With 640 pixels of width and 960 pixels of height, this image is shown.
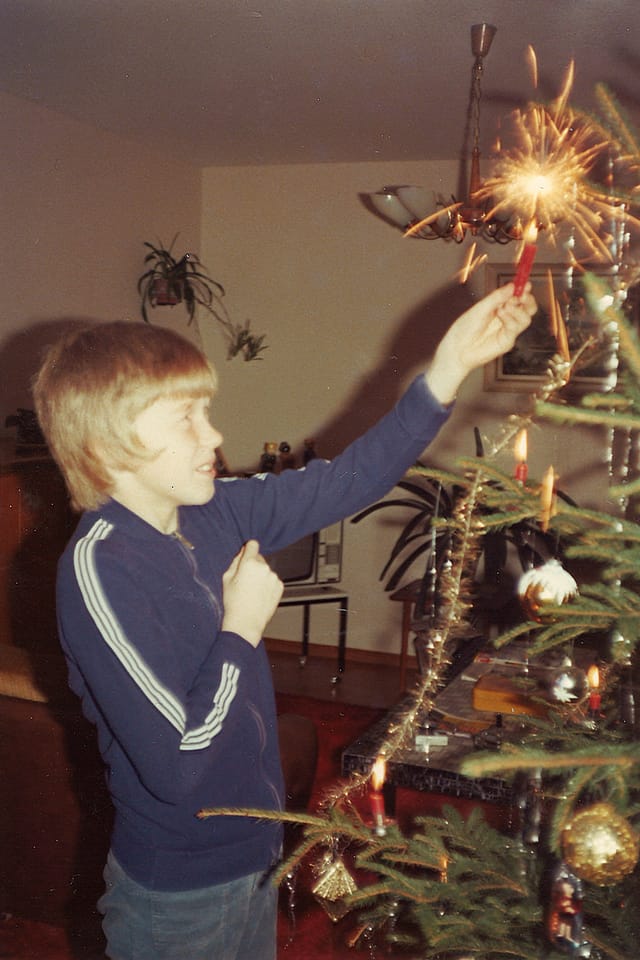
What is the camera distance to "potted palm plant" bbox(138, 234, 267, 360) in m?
4.07

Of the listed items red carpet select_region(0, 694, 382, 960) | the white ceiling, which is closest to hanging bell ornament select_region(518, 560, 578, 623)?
red carpet select_region(0, 694, 382, 960)

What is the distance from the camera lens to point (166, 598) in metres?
1.00

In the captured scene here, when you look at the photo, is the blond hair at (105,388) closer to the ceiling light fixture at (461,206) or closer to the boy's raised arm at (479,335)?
the boy's raised arm at (479,335)

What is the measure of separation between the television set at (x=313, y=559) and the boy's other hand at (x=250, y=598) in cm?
279

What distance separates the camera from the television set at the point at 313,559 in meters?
3.87

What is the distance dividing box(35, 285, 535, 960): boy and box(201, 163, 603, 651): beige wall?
10.0ft

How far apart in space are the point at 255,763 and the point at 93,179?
10.6ft

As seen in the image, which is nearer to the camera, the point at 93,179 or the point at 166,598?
the point at 166,598

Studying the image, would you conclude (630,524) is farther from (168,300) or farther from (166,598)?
(168,300)

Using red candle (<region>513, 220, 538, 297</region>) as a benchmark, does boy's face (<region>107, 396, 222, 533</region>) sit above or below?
below

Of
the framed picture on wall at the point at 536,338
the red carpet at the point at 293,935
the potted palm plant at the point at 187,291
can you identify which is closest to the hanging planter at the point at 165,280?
the potted palm plant at the point at 187,291

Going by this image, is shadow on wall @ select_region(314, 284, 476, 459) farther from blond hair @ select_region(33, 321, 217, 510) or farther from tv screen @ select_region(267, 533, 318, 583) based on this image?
blond hair @ select_region(33, 321, 217, 510)

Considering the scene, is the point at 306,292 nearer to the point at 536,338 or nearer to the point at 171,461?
the point at 536,338

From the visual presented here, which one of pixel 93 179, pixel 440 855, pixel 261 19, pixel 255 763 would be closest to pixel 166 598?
pixel 255 763
